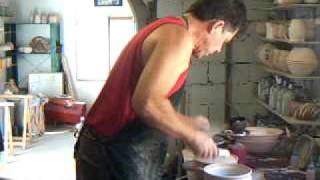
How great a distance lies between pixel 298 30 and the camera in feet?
7.93

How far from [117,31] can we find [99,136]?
5.30 meters

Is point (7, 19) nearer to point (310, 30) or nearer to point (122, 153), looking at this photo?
point (310, 30)

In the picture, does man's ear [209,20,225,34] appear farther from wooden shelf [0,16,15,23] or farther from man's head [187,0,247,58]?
wooden shelf [0,16,15,23]

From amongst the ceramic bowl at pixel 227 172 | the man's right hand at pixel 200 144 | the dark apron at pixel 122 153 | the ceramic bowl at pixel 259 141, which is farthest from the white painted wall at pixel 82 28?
the man's right hand at pixel 200 144

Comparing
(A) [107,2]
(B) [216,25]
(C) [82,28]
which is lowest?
(B) [216,25]

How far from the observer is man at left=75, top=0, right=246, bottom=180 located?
1354mm

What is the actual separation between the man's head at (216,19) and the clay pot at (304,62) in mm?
894

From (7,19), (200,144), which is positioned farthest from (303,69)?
(7,19)

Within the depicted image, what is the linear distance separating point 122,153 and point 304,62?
118 centimetres

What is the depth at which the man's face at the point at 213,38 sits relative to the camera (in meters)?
1.56

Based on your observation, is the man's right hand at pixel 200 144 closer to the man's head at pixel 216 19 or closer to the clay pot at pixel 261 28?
the man's head at pixel 216 19

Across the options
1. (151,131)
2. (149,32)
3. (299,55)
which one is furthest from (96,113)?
(299,55)

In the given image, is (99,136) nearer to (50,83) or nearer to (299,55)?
(299,55)

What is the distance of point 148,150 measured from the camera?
1.69 m
